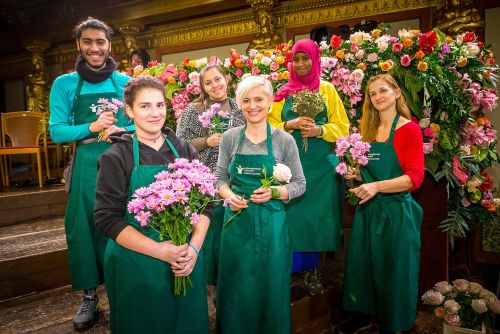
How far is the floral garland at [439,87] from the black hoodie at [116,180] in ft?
4.74

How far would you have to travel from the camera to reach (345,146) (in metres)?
2.15

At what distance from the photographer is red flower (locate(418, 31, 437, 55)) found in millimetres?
2711

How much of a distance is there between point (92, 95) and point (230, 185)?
38.7 inches

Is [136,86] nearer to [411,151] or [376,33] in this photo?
[411,151]

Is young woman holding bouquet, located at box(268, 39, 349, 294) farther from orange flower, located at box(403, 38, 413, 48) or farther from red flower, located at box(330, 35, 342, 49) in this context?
orange flower, located at box(403, 38, 413, 48)

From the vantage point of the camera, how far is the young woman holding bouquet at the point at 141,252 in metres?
1.46

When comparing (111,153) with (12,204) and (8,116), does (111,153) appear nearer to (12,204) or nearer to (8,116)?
(12,204)

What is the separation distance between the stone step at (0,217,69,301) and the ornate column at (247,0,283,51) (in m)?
4.39

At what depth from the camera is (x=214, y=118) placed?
229 cm

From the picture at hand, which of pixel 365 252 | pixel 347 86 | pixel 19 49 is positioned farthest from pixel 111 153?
pixel 19 49

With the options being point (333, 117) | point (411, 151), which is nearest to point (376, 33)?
point (333, 117)

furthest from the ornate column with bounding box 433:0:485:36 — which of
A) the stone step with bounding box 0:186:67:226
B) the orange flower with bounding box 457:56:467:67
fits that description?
the stone step with bounding box 0:186:67:226

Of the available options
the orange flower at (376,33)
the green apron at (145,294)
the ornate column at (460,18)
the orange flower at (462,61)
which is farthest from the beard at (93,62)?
the ornate column at (460,18)

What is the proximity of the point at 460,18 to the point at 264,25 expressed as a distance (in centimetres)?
290
